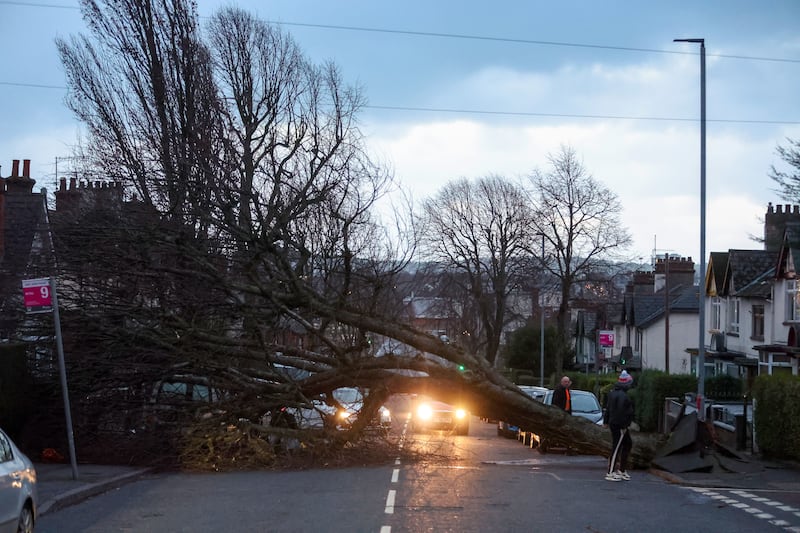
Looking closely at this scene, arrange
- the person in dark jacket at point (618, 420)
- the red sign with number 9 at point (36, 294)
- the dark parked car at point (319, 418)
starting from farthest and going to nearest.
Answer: the dark parked car at point (319, 418)
the person in dark jacket at point (618, 420)
the red sign with number 9 at point (36, 294)

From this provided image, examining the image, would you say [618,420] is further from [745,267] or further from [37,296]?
[745,267]

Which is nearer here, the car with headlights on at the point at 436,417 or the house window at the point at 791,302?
the car with headlights on at the point at 436,417

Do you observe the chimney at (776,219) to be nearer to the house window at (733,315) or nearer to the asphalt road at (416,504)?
the house window at (733,315)

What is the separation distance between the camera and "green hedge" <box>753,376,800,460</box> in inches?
729

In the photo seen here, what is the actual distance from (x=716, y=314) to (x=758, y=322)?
749 cm

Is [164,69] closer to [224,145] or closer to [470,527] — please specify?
[224,145]

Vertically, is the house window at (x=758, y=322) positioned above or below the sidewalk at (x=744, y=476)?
above

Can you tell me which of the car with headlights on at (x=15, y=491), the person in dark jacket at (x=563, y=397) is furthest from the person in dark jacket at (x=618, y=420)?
the car with headlights on at (x=15, y=491)

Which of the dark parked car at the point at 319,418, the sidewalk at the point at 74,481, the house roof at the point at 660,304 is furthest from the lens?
the house roof at the point at 660,304

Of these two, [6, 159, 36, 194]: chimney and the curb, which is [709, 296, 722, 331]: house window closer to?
[6, 159, 36, 194]: chimney

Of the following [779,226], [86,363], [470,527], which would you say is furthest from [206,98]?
[779,226]

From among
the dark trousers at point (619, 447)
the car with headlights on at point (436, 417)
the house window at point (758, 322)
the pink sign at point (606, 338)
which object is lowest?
the car with headlights on at point (436, 417)

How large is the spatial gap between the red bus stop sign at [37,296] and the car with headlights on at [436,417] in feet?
55.9

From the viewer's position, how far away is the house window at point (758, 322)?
42.3m
